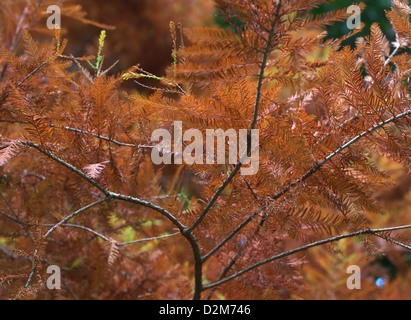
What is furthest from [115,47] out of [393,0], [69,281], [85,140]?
[393,0]

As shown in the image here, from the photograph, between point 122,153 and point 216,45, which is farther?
point 122,153

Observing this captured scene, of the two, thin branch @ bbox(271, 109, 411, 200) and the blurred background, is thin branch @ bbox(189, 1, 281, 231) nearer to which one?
thin branch @ bbox(271, 109, 411, 200)

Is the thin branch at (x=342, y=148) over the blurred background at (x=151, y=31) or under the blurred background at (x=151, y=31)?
under

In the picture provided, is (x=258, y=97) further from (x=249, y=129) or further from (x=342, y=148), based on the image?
(x=342, y=148)

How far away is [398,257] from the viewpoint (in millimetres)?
2166

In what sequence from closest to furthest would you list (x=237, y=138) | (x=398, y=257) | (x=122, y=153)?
(x=237, y=138), (x=122, y=153), (x=398, y=257)

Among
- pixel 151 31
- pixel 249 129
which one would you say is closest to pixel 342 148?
pixel 249 129

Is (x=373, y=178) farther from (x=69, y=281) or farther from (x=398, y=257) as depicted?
(x=398, y=257)

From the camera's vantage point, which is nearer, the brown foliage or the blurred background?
the brown foliage

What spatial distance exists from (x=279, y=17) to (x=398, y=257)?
82.7 inches

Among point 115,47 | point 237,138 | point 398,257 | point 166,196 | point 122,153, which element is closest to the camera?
point 237,138

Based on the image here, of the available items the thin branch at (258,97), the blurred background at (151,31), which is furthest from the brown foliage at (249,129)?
the blurred background at (151,31)

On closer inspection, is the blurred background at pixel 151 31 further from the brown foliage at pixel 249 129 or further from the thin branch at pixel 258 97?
the thin branch at pixel 258 97

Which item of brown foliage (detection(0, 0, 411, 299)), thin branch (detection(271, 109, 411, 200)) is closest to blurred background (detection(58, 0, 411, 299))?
brown foliage (detection(0, 0, 411, 299))
